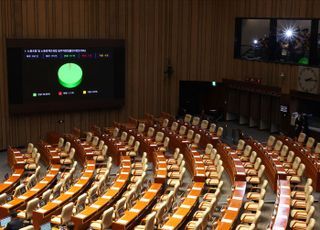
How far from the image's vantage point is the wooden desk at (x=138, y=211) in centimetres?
1220

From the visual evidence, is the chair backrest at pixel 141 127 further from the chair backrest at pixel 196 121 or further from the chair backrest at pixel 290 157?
the chair backrest at pixel 290 157

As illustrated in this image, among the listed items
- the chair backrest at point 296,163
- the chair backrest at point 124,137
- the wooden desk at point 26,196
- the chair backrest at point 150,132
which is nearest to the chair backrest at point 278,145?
the chair backrest at point 296,163

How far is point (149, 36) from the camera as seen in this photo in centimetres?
2530

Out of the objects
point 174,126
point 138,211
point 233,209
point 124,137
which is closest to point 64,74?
point 124,137

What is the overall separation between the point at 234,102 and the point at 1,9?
11.2m

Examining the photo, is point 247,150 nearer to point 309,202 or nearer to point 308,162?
point 308,162

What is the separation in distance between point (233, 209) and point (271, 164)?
464 cm

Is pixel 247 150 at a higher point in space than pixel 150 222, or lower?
higher

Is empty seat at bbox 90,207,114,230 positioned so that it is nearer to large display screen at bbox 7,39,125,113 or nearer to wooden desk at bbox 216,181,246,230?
wooden desk at bbox 216,181,246,230

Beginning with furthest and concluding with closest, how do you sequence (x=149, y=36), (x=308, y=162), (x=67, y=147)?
(x=149, y=36)
(x=67, y=147)
(x=308, y=162)

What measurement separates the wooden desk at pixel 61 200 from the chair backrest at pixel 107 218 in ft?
4.85

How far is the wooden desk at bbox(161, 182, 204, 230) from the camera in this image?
12188mm

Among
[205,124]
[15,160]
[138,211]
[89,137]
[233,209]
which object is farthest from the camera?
[205,124]

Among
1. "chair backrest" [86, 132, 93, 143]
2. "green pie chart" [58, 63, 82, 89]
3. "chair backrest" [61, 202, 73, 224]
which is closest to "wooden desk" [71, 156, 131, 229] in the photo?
"chair backrest" [61, 202, 73, 224]
